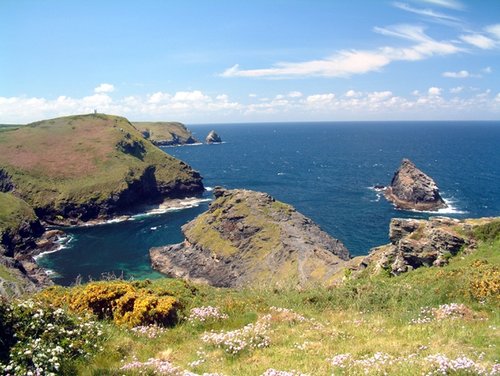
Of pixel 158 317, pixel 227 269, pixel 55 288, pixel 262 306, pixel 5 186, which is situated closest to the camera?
pixel 158 317

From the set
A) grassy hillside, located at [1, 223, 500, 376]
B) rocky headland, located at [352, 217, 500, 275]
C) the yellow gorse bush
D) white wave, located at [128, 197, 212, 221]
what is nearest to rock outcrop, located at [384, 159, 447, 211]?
white wave, located at [128, 197, 212, 221]

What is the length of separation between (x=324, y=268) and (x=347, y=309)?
141ft

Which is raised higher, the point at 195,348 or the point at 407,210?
the point at 195,348

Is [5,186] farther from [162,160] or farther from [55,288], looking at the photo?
[55,288]

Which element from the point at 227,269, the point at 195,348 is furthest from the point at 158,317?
the point at 227,269

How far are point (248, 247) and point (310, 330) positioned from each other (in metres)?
63.2

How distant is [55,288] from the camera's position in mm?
20859

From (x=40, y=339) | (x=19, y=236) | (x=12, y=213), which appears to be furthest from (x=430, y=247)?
(x=12, y=213)

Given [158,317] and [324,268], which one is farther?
[324,268]

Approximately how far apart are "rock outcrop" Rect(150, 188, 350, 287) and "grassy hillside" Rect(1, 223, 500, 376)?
134 feet

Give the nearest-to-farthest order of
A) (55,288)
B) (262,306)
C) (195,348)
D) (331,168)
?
1. (195,348)
2. (262,306)
3. (55,288)
4. (331,168)

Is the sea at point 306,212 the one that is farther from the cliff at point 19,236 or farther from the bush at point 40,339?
the bush at point 40,339

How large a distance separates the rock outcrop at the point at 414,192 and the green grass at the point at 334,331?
10265 centimetres

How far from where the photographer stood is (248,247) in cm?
7844
